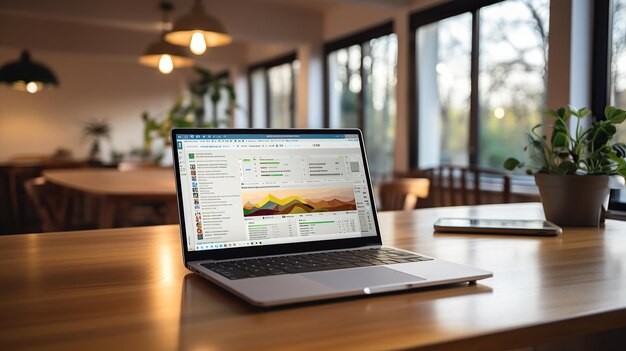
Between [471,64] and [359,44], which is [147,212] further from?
[471,64]

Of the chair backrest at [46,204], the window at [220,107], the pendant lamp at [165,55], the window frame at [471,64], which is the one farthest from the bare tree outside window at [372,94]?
the chair backrest at [46,204]

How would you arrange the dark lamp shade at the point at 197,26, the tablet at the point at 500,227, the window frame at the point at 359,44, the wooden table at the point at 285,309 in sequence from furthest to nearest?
the window frame at the point at 359,44, the dark lamp shade at the point at 197,26, the tablet at the point at 500,227, the wooden table at the point at 285,309

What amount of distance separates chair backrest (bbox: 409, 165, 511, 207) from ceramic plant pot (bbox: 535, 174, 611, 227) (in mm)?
2184

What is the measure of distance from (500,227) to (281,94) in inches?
238

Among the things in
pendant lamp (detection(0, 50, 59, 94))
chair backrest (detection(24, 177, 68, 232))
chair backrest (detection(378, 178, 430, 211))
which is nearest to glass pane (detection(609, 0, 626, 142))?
chair backrest (detection(378, 178, 430, 211))

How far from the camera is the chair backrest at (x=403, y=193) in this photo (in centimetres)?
204

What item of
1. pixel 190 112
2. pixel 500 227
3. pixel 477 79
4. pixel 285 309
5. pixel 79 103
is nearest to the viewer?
pixel 285 309

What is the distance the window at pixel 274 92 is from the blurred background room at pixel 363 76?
2 cm

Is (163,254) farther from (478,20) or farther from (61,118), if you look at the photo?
(61,118)

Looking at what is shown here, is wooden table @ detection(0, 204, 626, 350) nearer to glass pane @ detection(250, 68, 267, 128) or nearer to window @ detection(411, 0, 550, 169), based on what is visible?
window @ detection(411, 0, 550, 169)

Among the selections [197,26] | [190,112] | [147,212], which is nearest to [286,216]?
[197,26]

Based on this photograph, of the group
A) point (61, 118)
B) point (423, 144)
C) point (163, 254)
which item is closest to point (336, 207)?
point (163, 254)

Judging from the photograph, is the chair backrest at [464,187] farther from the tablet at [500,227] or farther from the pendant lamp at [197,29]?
the tablet at [500,227]

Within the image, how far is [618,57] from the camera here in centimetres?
314
